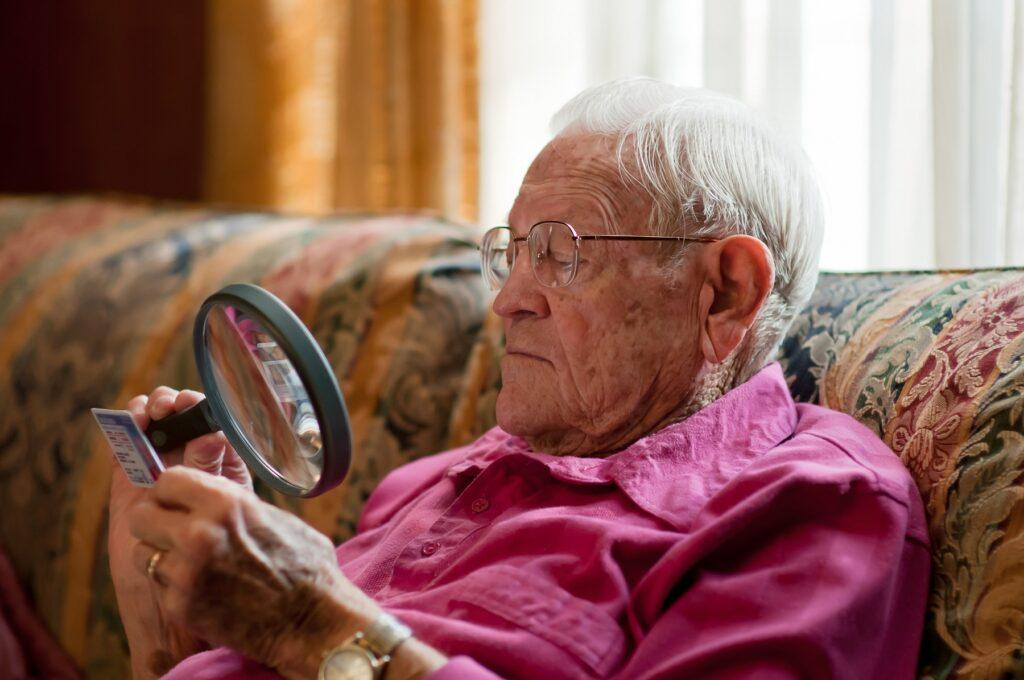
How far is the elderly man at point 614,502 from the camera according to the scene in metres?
0.85

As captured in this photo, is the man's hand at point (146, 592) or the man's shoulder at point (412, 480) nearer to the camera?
the man's hand at point (146, 592)

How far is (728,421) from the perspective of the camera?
1.09 metres

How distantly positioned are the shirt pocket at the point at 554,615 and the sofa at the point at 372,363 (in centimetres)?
28

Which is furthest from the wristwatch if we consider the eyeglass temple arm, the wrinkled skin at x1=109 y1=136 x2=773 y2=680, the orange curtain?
the orange curtain

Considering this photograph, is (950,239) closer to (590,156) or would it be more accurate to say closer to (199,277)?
(590,156)

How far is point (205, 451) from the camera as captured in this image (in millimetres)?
1162

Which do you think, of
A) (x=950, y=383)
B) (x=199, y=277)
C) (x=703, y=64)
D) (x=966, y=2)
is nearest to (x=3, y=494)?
(x=199, y=277)

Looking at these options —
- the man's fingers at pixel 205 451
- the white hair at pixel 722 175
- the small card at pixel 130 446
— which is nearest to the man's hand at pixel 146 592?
the man's fingers at pixel 205 451

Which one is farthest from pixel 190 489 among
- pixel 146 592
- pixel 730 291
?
pixel 730 291

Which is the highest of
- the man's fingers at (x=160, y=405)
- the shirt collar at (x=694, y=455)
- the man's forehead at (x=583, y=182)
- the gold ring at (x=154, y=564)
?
the man's forehead at (x=583, y=182)

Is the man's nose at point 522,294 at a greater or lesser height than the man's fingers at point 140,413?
greater

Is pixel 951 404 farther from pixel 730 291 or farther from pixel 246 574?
pixel 246 574

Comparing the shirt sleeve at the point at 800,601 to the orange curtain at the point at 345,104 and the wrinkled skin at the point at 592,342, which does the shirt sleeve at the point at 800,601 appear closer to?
the wrinkled skin at the point at 592,342

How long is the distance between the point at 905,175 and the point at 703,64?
44 cm
